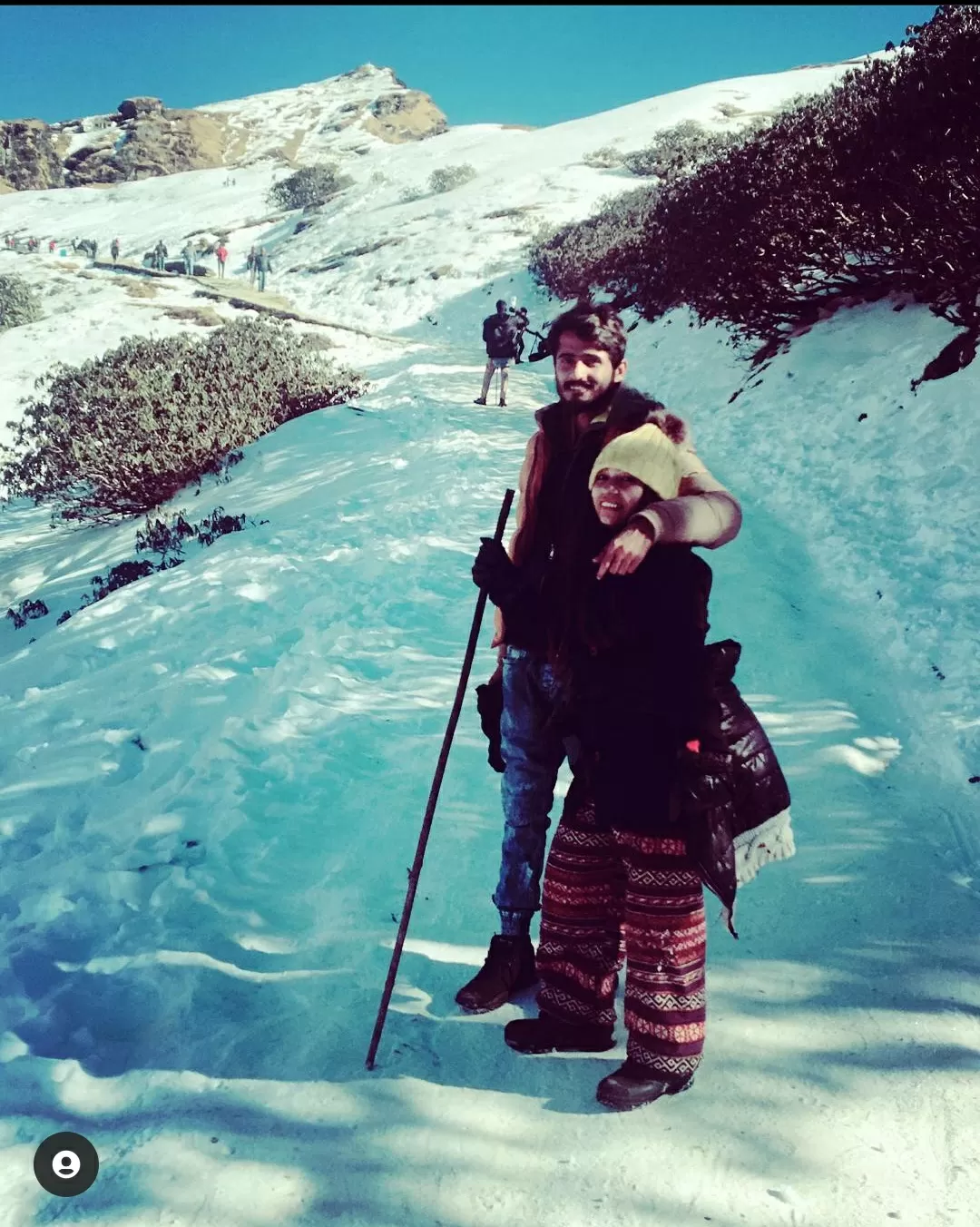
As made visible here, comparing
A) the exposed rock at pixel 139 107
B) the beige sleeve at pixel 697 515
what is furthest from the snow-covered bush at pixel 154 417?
the exposed rock at pixel 139 107

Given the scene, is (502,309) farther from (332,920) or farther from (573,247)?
(573,247)

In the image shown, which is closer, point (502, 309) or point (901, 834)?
point (901, 834)

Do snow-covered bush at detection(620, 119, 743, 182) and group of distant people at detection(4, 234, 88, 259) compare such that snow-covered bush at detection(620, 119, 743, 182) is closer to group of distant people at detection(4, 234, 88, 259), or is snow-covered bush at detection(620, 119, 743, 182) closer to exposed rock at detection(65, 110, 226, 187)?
group of distant people at detection(4, 234, 88, 259)

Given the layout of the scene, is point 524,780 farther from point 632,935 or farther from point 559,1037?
point 559,1037

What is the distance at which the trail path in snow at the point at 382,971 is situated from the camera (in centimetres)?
186

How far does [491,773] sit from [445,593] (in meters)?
2.13

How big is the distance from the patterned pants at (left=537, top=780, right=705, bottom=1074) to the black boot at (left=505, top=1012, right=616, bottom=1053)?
0.09 ft

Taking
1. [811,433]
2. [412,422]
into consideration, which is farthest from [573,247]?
[811,433]

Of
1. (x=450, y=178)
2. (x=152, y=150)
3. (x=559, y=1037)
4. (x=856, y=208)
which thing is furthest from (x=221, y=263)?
(x=152, y=150)

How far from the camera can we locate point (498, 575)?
7.55ft

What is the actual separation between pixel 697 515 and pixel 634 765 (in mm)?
657

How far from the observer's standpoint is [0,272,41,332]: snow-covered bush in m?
21.6

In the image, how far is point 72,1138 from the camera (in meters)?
1.96

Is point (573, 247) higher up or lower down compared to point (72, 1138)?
higher up
